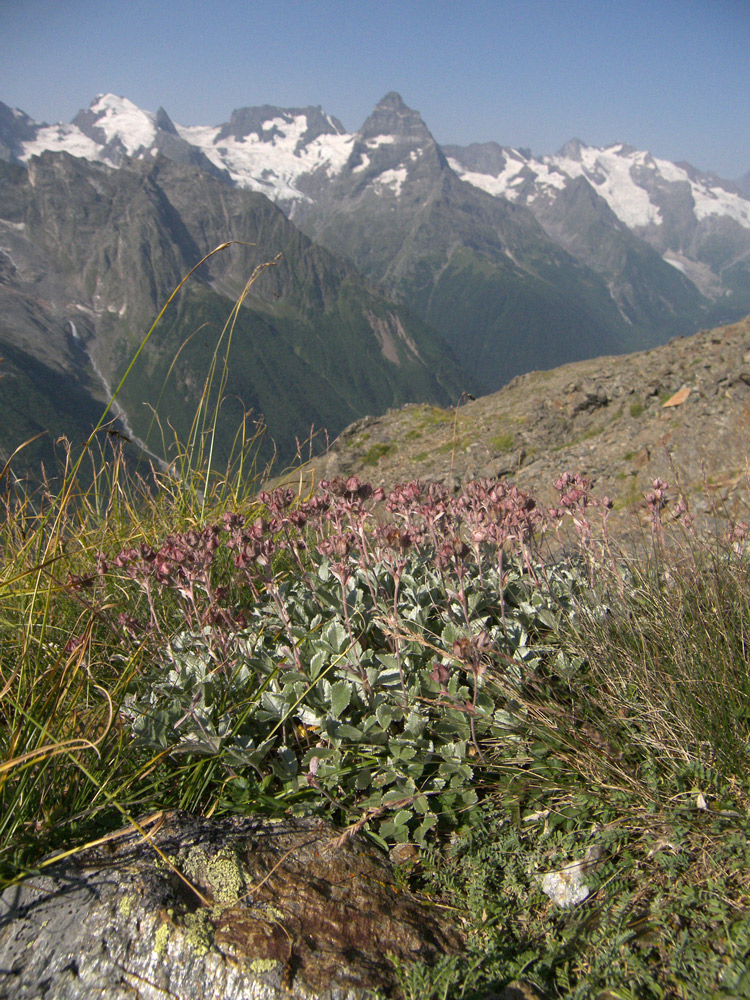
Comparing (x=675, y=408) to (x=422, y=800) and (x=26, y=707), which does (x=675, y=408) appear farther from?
(x=26, y=707)

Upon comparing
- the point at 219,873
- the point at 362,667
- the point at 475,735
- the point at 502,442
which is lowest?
the point at 502,442

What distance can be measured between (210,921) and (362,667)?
1352mm

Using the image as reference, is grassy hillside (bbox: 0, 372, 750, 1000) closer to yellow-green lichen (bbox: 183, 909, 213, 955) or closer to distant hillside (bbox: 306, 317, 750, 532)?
yellow-green lichen (bbox: 183, 909, 213, 955)

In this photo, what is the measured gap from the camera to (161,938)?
6.43 feet

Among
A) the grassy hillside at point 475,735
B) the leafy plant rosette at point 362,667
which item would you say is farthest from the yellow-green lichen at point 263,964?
the leafy plant rosette at point 362,667

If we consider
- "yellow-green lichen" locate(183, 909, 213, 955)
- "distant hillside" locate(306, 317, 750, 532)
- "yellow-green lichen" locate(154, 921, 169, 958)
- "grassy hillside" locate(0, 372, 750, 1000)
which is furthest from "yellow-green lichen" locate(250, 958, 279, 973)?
"distant hillside" locate(306, 317, 750, 532)

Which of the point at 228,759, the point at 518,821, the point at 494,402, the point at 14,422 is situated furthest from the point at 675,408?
the point at 14,422

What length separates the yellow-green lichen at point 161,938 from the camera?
6.35 ft

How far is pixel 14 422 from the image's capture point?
184 metres

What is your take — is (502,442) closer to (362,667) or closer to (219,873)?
(362,667)

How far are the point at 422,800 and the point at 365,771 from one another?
329mm

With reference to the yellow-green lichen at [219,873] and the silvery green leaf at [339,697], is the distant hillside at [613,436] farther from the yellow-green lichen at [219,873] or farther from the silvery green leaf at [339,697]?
the yellow-green lichen at [219,873]

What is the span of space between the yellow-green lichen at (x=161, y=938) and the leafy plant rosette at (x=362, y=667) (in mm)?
736

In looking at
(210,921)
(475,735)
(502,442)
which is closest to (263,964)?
(210,921)
